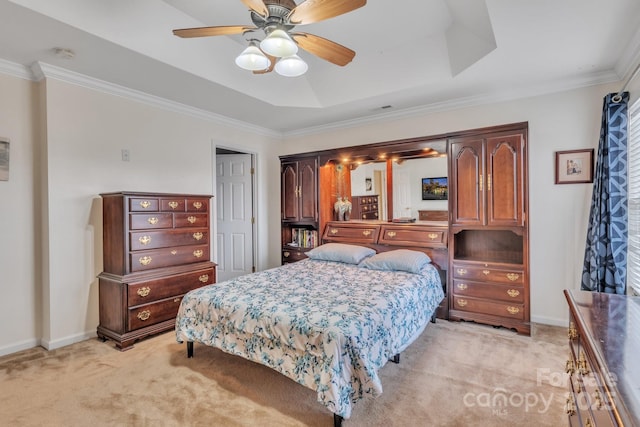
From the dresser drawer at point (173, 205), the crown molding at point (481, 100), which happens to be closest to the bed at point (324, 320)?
the dresser drawer at point (173, 205)

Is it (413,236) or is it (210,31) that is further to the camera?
(413,236)

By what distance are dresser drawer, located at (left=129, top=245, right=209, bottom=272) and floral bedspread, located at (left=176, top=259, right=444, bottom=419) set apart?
0.77m

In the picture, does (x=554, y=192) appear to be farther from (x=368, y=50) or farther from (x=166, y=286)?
(x=166, y=286)

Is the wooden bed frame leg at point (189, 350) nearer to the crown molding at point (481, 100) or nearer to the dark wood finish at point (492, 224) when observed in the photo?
the dark wood finish at point (492, 224)

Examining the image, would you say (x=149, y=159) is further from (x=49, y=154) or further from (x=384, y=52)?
(x=384, y=52)

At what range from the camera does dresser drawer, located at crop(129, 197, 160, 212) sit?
2.96 m

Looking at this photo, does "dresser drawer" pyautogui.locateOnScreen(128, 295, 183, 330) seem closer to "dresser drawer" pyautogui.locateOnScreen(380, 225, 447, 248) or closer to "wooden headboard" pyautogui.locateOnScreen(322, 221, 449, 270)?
"wooden headboard" pyautogui.locateOnScreen(322, 221, 449, 270)

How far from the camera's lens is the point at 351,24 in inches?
112

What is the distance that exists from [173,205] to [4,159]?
137 centimetres

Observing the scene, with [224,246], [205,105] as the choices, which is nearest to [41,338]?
[224,246]

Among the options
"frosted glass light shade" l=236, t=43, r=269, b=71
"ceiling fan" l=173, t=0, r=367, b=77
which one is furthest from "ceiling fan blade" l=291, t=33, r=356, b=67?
"frosted glass light shade" l=236, t=43, r=269, b=71

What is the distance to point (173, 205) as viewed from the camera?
3301 mm

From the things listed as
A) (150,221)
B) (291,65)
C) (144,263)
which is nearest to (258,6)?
(291,65)

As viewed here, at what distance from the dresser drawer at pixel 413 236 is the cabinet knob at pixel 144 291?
258 centimetres
